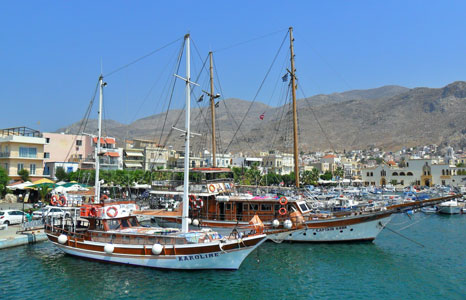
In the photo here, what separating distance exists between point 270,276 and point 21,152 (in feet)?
154

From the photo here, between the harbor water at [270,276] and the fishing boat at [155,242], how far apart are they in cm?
53

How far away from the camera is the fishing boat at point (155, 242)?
62.8ft

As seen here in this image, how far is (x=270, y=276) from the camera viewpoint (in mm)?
19188

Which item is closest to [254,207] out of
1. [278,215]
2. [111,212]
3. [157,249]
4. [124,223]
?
[278,215]

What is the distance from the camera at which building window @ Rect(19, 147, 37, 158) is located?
2051 inches

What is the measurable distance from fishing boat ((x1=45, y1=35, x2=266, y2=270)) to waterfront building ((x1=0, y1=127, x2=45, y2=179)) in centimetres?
3408

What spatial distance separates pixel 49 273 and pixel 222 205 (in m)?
12.7

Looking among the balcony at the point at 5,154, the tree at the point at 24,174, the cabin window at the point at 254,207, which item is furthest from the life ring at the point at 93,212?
the balcony at the point at 5,154

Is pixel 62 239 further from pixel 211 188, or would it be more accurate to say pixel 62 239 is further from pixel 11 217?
pixel 11 217

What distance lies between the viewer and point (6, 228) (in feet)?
93.2

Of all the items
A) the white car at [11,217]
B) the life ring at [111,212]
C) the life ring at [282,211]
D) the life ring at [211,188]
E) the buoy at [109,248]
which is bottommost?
the buoy at [109,248]

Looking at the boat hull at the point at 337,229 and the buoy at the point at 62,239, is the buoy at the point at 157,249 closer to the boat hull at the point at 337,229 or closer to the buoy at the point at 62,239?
the buoy at the point at 62,239

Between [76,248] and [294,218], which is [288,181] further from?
[76,248]

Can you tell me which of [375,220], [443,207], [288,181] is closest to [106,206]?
[375,220]
